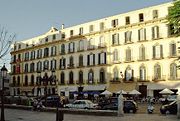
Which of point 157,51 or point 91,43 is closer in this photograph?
point 157,51

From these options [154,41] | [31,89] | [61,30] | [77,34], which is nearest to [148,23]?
[154,41]

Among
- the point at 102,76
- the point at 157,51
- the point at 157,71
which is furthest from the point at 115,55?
the point at 157,71

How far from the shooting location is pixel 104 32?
6525cm

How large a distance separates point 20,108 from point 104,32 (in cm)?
2764

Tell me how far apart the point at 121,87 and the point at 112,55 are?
6.17 m

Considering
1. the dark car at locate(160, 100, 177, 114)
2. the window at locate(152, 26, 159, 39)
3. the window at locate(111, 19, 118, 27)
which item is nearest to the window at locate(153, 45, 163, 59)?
the window at locate(152, 26, 159, 39)

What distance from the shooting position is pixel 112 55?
64.0 meters

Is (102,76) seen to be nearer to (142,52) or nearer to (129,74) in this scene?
(129,74)

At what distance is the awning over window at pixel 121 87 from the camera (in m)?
59.7

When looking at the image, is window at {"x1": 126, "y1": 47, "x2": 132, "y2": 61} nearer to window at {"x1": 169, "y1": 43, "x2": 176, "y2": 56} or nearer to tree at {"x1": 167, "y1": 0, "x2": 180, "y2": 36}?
window at {"x1": 169, "y1": 43, "x2": 176, "y2": 56}

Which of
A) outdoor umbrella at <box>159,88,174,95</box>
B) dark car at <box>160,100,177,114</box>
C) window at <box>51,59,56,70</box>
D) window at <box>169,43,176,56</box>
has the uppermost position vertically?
window at <box>169,43,176,56</box>

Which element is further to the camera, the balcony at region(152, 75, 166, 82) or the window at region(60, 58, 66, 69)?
the window at region(60, 58, 66, 69)

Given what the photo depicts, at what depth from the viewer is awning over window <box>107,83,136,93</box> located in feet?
196

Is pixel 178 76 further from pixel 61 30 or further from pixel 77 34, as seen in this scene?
pixel 61 30
